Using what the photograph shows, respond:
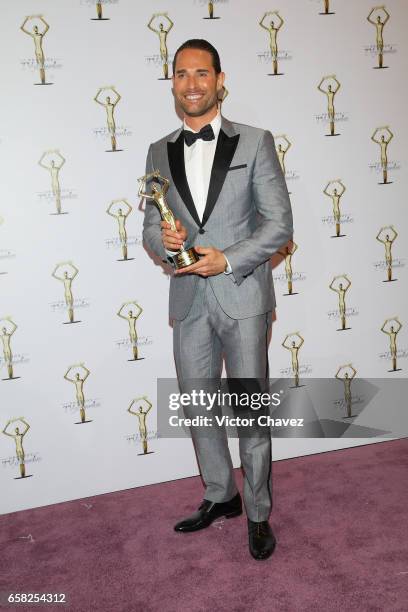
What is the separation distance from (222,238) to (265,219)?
0.55 ft

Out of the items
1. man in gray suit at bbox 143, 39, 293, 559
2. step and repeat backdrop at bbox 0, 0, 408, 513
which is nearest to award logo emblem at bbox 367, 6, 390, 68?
step and repeat backdrop at bbox 0, 0, 408, 513

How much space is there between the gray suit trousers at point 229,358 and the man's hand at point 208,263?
0.48 feet

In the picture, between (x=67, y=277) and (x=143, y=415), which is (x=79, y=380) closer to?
(x=143, y=415)

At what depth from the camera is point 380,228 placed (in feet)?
10.7

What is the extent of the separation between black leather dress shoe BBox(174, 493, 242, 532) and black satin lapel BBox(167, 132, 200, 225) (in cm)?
112

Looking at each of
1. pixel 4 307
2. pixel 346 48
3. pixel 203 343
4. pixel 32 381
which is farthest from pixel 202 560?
pixel 346 48

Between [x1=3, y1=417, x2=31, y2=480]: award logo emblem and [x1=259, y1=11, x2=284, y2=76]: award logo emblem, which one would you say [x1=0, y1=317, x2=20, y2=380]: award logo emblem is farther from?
[x1=259, y1=11, x2=284, y2=76]: award logo emblem

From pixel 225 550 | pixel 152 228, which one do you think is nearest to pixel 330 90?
pixel 152 228

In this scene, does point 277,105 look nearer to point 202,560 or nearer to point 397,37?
point 397,37

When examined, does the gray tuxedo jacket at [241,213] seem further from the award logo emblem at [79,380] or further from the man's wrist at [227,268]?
the award logo emblem at [79,380]

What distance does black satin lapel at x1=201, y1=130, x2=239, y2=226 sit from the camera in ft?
7.80

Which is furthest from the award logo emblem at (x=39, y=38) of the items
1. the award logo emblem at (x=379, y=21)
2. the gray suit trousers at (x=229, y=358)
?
the award logo emblem at (x=379, y=21)

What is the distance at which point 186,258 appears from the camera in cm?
227

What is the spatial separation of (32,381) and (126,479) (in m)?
0.64
